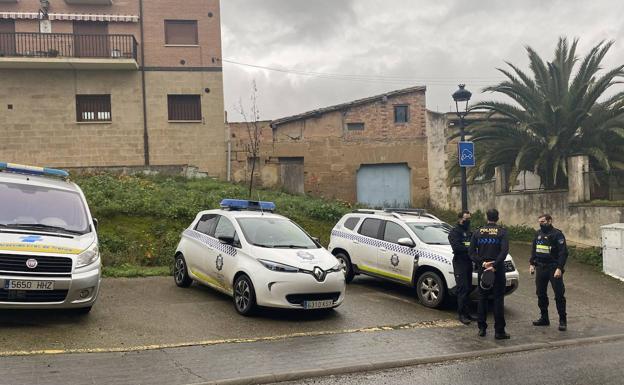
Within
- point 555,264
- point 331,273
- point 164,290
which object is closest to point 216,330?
point 331,273

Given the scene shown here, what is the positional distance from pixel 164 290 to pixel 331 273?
3.40m

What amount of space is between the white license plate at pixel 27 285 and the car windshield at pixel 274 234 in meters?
2.96

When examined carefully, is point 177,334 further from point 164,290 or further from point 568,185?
point 568,185

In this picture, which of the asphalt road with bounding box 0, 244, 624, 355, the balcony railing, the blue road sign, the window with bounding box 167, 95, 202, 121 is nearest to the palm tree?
the blue road sign

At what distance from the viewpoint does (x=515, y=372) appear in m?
6.16

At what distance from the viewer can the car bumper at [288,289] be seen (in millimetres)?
7973

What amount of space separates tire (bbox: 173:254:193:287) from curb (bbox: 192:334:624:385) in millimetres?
4789

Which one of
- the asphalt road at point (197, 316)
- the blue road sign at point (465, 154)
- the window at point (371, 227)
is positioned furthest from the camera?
the blue road sign at point (465, 154)

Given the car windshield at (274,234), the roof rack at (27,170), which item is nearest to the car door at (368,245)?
the car windshield at (274,234)

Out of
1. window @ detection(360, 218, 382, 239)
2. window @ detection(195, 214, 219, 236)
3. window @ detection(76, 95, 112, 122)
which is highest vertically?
window @ detection(76, 95, 112, 122)

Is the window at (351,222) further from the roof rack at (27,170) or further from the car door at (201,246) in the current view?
the roof rack at (27,170)

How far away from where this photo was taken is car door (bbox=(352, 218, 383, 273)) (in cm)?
1100

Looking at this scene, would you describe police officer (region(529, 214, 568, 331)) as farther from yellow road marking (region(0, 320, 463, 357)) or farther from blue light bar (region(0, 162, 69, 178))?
blue light bar (region(0, 162, 69, 178))

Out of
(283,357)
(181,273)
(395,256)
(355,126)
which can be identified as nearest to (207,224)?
(181,273)
